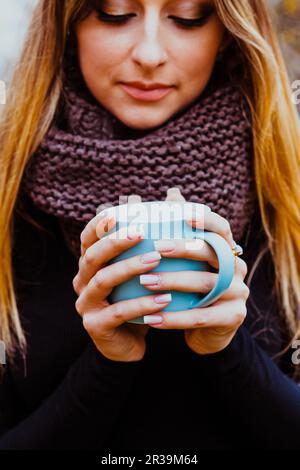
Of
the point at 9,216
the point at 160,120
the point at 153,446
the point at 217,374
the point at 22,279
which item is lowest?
the point at 153,446

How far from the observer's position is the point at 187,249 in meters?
0.76

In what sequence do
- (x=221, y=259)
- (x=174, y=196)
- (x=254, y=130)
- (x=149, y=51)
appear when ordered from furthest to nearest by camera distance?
(x=254, y=130)
(x=149, y=51)
(x=174, y=196)
(x=221, y=259)

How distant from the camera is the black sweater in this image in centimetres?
101

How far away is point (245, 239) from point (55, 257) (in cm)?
36

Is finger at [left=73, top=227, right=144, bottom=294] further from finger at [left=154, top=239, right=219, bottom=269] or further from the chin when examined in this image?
the chin

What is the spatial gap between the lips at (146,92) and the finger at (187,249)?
41 centimetres

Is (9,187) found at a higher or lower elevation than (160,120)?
lower

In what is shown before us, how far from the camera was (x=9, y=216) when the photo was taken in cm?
→ 118

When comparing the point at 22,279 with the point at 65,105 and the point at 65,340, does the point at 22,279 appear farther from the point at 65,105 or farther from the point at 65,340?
the point at 65,105

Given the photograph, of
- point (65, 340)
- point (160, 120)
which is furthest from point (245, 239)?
point (65, 340)

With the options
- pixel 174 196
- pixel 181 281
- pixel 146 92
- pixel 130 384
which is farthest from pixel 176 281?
pixel 146 92

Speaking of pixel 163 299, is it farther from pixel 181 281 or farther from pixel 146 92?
pixel 146 92

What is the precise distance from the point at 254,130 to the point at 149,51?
25 cm

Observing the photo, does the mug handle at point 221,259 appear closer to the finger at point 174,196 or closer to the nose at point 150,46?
the finger at point 174,196
